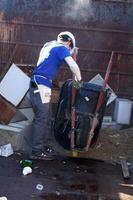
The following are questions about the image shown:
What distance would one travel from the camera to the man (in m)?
8.36

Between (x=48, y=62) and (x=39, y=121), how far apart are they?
1.03m

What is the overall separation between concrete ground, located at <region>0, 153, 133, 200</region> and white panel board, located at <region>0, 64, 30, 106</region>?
4.42 ft

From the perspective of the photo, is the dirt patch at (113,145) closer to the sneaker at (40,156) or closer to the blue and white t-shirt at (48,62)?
the sneaker at (40,156)

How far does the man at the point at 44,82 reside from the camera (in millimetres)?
8359

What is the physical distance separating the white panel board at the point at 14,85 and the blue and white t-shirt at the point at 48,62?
1.05 meters

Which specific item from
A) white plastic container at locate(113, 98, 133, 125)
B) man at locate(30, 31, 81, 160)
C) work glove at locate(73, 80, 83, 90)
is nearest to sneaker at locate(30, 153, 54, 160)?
man at locate(30, 31, 81, 160)

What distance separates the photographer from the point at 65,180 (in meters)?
7.55

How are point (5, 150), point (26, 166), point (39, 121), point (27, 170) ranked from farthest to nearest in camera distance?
point (39, 121)
point (5, 150)
point (26, 166)
point (27, 170)

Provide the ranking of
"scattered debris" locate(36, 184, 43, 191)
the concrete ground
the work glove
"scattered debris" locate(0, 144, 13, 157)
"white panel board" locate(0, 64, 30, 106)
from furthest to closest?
"white panel board" locate(0, 64, 30, 106) → "scattered debris" locate(0, 144, 13, 157) → the work glove → "scattered debris" locate(36, 184, 43, 191) → the concrete ground

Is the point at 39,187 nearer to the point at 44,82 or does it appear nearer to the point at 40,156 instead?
the point at 40,156

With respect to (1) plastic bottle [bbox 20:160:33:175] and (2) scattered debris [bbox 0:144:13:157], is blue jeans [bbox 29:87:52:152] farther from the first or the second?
(1) plastic bottle [bbox 20:160:33:175]

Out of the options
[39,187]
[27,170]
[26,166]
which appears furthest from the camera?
[26,166]

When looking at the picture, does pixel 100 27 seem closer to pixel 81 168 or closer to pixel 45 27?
pixel 45 27

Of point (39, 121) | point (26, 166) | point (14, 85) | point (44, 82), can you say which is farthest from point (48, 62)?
point (26, 166)
